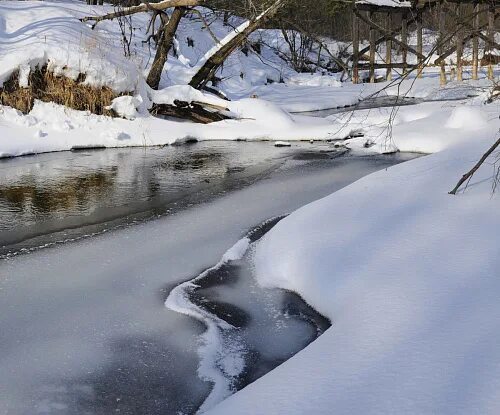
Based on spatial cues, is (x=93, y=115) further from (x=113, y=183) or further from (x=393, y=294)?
(x=393, y=294)

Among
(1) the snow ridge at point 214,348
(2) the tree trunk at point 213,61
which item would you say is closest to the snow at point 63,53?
(2) the tree trunk at point 213,61

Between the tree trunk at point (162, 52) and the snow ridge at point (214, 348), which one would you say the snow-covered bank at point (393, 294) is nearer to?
the snow ridge at point (214, 348)

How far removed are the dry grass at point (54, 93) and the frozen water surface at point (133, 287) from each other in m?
2.73

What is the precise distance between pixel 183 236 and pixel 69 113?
21.5 feet

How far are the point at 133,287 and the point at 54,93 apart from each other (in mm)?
8016

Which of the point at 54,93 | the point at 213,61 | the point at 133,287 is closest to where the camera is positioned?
the point at 133,287

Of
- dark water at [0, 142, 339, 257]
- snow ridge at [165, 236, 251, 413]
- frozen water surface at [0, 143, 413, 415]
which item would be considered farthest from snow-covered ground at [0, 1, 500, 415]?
dark water at [0, 142, 339, 257]

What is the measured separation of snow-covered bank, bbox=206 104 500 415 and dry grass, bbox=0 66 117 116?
264 inches

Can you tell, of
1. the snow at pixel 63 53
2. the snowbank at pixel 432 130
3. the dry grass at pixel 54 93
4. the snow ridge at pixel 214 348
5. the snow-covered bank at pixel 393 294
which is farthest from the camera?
the snow at pixel 63 53

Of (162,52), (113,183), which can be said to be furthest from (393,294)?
(162,52)

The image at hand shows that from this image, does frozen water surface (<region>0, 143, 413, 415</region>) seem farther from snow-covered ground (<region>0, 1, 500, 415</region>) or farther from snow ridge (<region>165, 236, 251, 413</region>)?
snow-covered ground (<region>0, 1, 500, 415</region>)

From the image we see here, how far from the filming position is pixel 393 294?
406 cm

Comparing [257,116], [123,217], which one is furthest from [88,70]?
[123,217]

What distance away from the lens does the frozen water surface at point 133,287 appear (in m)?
3.51
